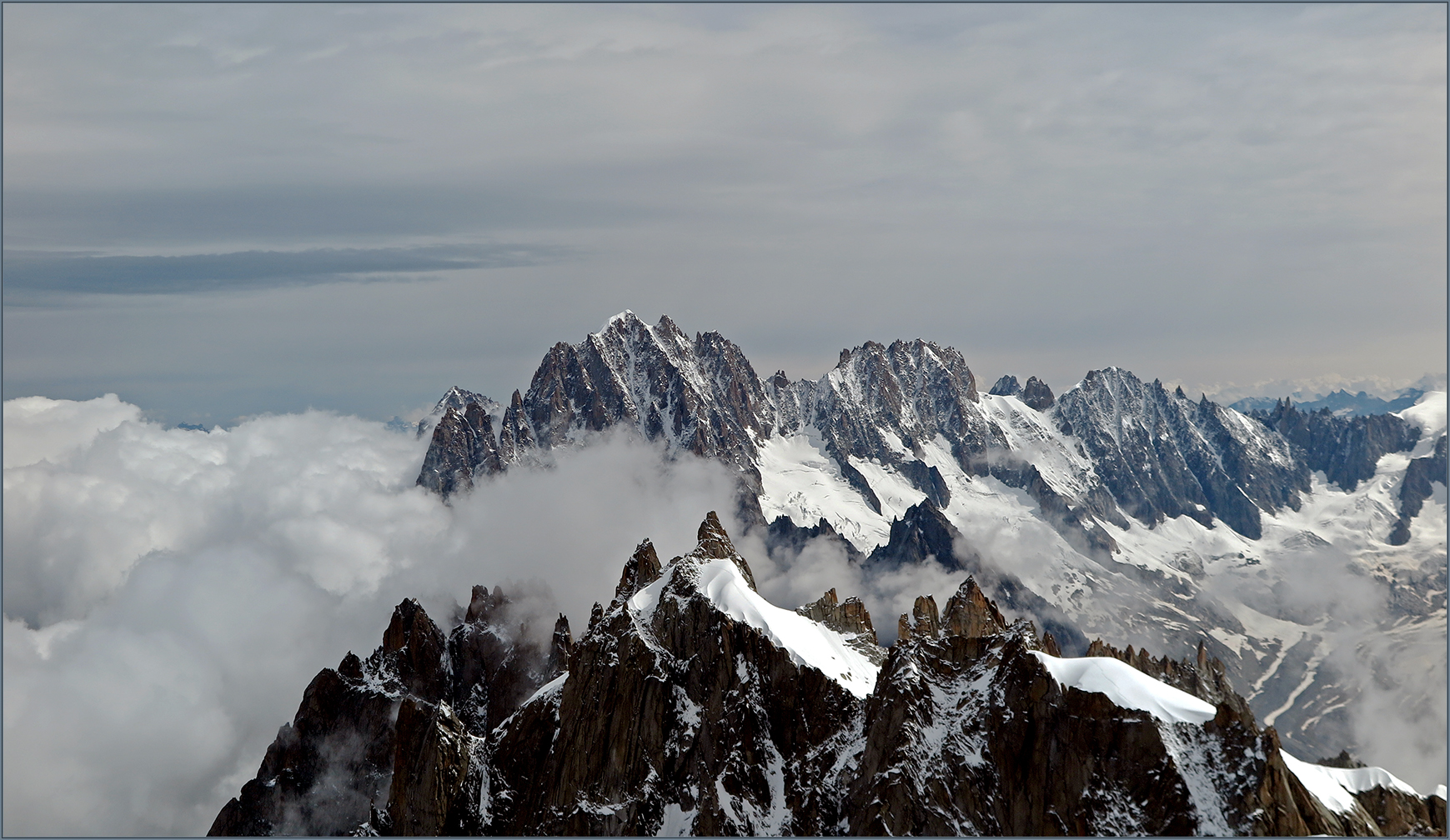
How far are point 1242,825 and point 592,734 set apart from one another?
3427 inches

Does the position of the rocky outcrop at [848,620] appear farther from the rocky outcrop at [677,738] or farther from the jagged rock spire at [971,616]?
the rocky outcrop at [677,738]

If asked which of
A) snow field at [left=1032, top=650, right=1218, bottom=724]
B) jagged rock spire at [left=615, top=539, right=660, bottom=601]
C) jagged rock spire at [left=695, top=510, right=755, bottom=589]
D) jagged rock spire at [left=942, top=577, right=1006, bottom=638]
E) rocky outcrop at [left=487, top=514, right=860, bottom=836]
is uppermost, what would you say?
snow field at [left=1032, top=650, right=1218, bottom=724]

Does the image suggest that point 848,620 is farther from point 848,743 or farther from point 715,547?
point 848,743

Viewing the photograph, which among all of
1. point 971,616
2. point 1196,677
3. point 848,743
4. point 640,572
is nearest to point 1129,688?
point 1196,677

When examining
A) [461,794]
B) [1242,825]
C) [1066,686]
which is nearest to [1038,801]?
[1066,686]

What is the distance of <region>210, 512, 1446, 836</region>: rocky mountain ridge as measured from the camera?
107438mm

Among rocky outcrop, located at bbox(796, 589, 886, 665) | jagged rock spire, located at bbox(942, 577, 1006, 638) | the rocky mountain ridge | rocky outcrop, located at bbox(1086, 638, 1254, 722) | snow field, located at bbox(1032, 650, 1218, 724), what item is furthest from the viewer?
rocky outcrop, located at bbox(796, 589, 886, 665)

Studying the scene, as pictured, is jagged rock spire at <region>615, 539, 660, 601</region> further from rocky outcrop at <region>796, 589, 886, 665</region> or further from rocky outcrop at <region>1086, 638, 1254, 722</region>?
rocky outcrop at <region>1086, 638, 1254, 722</region>

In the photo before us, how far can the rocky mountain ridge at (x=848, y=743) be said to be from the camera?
107438 millimetres

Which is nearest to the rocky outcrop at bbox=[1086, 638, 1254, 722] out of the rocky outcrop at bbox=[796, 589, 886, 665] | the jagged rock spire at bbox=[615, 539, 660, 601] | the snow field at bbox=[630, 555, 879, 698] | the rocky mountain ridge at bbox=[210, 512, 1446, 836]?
the rocky mountain ridge at bbox=[210, 512, 1446, 836]

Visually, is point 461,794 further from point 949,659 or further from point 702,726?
point 949,659

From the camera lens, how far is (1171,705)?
367ft

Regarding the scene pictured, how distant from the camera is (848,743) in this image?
138 m

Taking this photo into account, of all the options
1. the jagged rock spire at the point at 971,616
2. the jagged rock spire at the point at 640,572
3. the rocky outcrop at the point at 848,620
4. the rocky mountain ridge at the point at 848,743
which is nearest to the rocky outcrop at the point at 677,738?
the rocky mountain ridge at the point at 848,743
